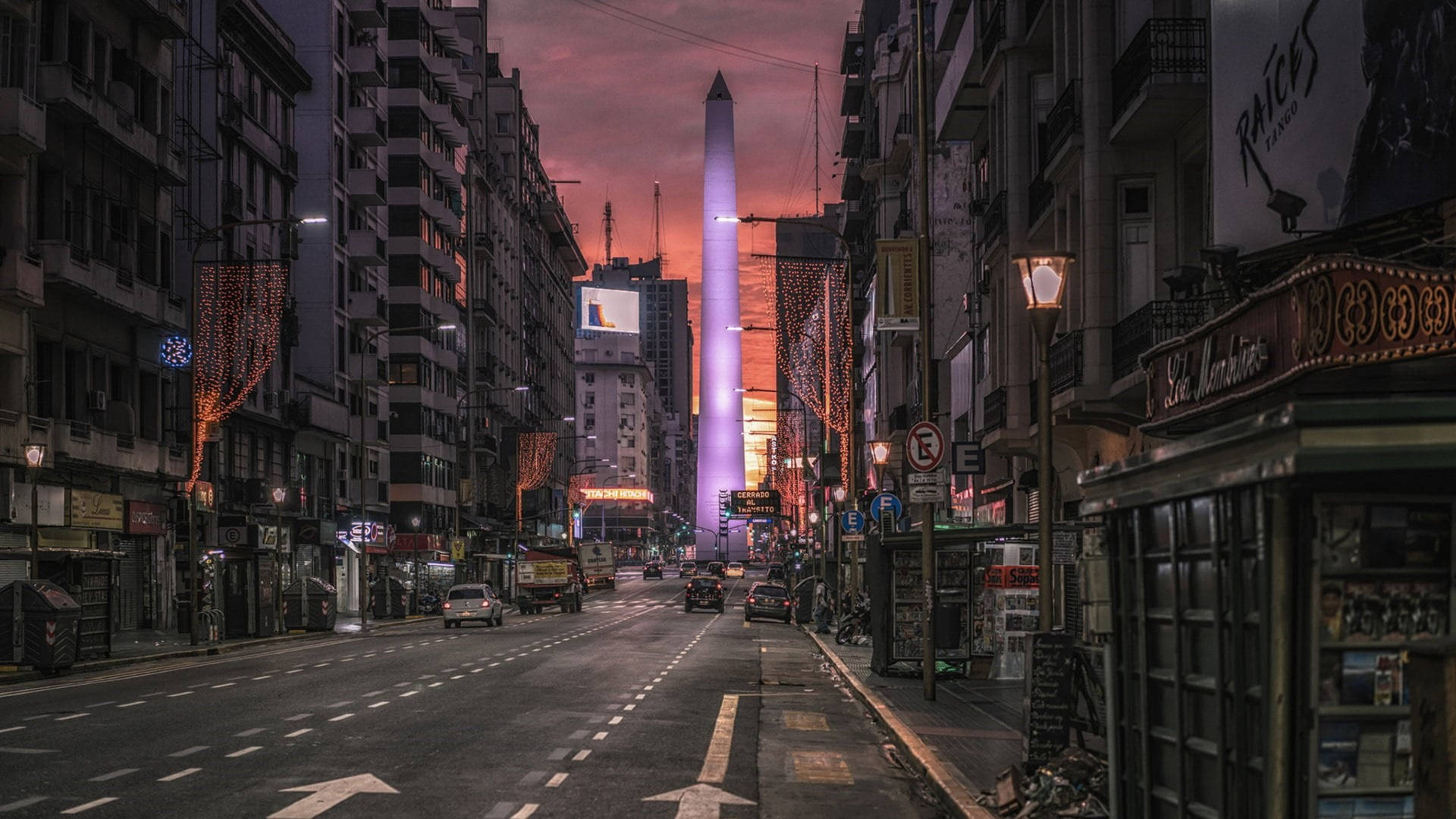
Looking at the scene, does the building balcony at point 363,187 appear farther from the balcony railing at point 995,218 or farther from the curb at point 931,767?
the curb at point 931,767

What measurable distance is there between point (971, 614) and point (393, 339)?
228 feet

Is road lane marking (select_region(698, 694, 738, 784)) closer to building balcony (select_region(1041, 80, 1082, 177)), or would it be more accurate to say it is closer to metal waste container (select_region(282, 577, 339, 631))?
building balcony (select_region(1041, 80, 1082, 177))

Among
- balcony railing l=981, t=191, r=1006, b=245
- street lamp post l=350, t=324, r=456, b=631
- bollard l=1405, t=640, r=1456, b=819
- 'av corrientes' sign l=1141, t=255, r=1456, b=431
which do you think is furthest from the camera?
street lamp post l=350, t=324, r=456, b=631

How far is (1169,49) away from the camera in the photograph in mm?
24734

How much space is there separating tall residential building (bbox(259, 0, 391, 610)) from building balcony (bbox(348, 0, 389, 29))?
2.8 inches

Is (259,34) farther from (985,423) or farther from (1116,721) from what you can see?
(1116,721)

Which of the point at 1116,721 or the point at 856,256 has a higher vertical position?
the point at 856,256

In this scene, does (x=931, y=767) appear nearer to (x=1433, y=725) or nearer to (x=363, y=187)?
(x=1433, y=725)

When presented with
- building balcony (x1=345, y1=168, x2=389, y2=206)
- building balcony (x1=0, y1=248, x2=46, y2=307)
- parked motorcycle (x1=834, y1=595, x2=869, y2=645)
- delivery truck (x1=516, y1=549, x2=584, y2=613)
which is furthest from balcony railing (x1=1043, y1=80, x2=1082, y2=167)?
building balcony (x1=345, y1=168, x2=389, y2=206)

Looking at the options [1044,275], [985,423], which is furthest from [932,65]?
[1044,275]

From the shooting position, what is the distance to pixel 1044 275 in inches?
684

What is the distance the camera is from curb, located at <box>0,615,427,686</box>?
32125 millimetres

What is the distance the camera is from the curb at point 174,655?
32.1 metres

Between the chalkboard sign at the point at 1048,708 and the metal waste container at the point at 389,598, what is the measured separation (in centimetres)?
6086
